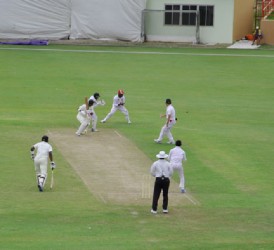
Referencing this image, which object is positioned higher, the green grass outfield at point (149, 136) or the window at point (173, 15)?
the window at point (173, 15)

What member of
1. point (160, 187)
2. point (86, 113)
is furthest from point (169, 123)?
point (160, 187)

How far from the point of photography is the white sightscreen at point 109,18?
7494 centimetres

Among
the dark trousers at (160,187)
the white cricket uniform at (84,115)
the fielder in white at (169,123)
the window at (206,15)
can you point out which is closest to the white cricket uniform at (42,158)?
the dark trousers at (160,187)

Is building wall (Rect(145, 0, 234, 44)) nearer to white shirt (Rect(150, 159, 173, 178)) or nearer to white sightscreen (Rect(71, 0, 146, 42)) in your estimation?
white sightscreen (Rect(71, 0, 146, 42))

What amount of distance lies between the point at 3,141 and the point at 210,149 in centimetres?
865

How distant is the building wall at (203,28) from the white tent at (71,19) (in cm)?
126

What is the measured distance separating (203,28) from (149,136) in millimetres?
36463

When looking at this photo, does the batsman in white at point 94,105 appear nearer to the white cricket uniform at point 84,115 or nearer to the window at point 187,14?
the white cricket uniform at point 84,115

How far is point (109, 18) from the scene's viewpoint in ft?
246

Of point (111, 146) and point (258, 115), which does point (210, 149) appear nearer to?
point (111, 146)

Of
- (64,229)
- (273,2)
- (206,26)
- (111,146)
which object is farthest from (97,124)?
(273,2)

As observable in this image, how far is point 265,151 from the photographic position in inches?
1454

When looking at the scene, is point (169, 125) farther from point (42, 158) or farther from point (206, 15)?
point (206, 15)

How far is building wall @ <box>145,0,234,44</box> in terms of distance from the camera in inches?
2904
